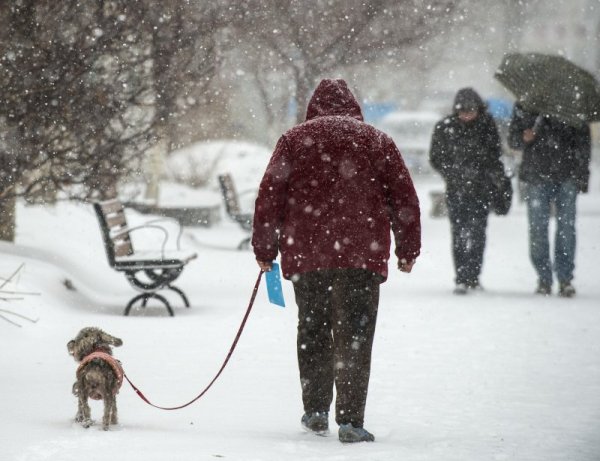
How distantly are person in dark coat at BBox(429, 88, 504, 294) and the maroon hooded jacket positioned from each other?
5.40 m

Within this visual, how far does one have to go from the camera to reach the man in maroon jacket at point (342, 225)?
4.95 metres

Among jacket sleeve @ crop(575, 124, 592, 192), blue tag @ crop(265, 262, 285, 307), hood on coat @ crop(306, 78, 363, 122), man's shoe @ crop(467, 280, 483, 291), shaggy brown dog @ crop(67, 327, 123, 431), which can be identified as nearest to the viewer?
shaggy brown dog @ crop(67, 327, 123, 431)

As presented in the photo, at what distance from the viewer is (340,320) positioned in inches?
196

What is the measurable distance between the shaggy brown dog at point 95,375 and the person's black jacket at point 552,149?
612 centimetres

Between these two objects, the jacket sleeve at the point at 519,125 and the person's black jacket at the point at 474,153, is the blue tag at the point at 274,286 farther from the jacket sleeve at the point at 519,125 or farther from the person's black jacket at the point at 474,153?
the jacket sleeve at the point at 519,125

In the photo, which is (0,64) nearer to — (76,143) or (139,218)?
(76,143)

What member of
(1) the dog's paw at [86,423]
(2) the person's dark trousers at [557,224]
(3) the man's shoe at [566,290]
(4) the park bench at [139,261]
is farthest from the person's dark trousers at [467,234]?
(1) the dog's paw at [86,423]

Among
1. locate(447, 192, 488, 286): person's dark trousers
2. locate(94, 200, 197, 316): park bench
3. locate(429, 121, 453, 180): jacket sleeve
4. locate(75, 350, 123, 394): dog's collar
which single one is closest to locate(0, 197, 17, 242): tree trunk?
locate(94, 200, 197, 316): park bench

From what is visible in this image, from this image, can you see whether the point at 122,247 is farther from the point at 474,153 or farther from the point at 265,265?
the point at 265,265

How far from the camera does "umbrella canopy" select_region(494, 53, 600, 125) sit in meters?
10.2

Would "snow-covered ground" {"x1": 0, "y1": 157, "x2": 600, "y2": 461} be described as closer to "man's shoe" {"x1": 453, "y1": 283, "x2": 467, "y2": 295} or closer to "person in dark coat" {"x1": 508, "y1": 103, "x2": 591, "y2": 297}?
"man's shoe" {"x1": 453, "y1": 283, "x2": 467, "y2": 295}

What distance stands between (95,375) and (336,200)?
148cm

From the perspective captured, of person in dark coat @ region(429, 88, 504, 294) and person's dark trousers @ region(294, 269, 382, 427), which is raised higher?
person in dark coat @ region(429, 88, 504, 294)

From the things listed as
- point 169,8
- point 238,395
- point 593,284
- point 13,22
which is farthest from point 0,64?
point 593,284
